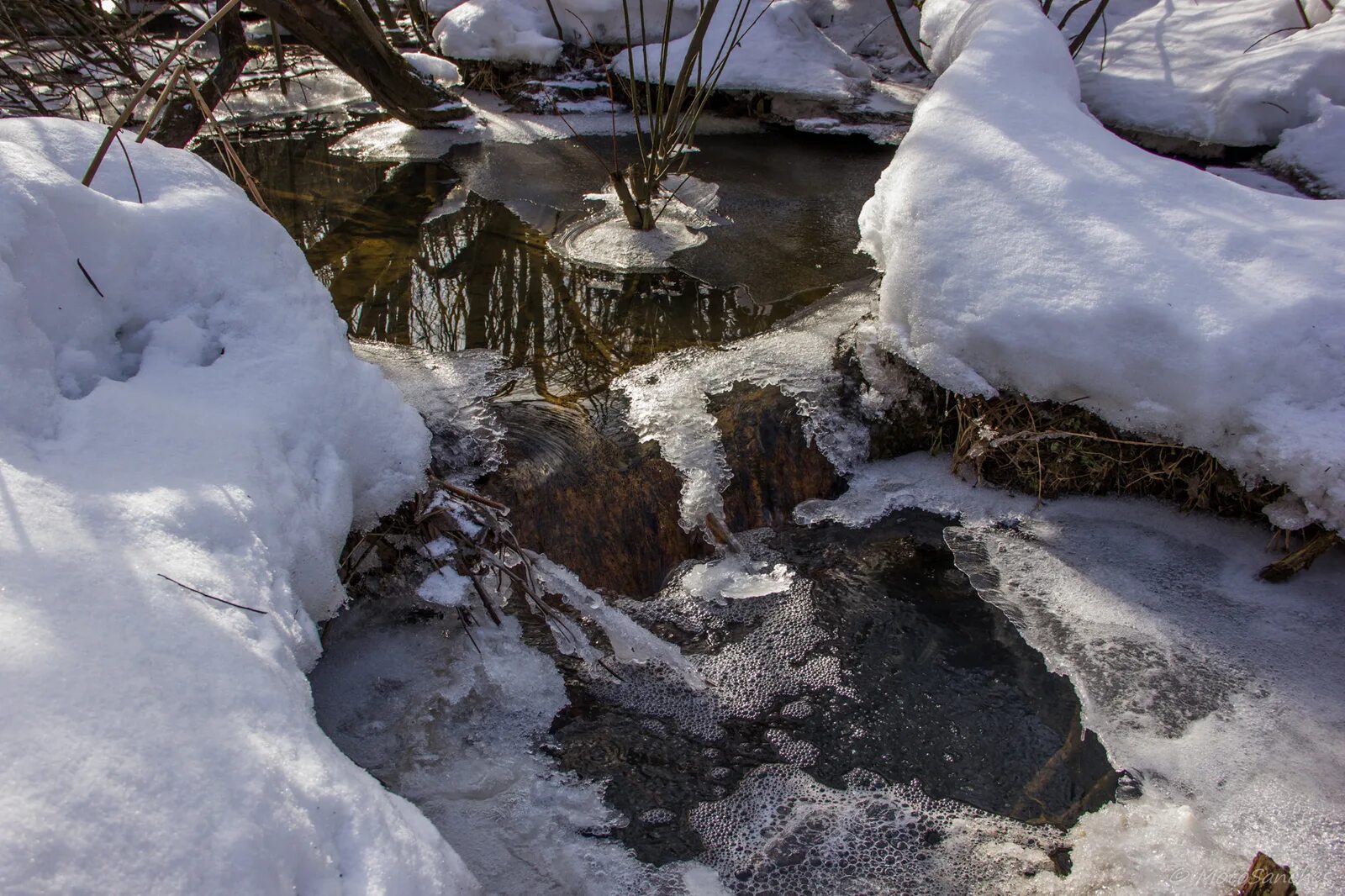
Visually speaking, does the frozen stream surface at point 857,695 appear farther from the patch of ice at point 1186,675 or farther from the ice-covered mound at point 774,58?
the ice-covered mound at point 774,58

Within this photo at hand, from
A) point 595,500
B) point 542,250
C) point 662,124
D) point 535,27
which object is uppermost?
point 535,27

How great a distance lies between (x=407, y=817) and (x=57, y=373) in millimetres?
1325

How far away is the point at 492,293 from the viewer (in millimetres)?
4152

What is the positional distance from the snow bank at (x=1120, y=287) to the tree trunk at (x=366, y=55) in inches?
145

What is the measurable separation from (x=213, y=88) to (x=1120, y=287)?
548 cm

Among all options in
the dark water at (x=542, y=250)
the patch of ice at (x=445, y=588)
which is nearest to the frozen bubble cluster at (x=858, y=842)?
the patch of ice at (x=445, y=588)

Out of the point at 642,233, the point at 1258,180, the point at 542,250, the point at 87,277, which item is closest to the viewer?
the point at 87,277

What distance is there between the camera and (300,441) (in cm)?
215

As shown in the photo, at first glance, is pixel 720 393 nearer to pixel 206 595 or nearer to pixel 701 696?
pixel 701 696

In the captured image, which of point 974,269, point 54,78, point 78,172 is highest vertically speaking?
point 54,78

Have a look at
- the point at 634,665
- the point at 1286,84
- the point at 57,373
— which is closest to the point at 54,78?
the point at 57,373

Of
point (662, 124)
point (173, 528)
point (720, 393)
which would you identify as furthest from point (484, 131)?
point (173, 528)

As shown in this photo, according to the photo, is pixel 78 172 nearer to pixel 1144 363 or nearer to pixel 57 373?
pixel 57 373

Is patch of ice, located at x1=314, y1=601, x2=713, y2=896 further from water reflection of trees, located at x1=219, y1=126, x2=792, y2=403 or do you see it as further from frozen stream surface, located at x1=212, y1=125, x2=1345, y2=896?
Answer: water reflection of trees, located at x1=219, y1=126, x2=792, y2=403
